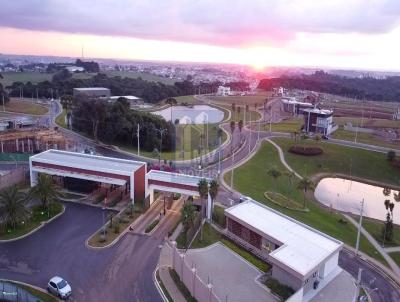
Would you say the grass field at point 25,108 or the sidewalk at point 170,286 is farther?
the grass field at point 25,108

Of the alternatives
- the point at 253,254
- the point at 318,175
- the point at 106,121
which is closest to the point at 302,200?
the point at 318,175

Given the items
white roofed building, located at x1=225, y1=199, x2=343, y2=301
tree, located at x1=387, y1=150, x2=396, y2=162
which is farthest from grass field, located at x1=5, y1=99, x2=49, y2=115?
tree, located at x1=387, y1=150, x2=396, y2=162

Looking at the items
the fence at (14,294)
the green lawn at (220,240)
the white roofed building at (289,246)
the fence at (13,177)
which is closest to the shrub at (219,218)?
the green lawn at (220,240)

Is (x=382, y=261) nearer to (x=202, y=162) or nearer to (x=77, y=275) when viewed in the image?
(x=77, y=275)

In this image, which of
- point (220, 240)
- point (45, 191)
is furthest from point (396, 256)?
point (45, 191)

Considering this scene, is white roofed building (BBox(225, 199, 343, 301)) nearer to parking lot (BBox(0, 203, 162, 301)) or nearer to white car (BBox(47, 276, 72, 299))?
parking lot (BBox(0, 203, 162, 301))

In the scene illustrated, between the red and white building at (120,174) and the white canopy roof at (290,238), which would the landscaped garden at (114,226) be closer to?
the red and white building at (120,174)
